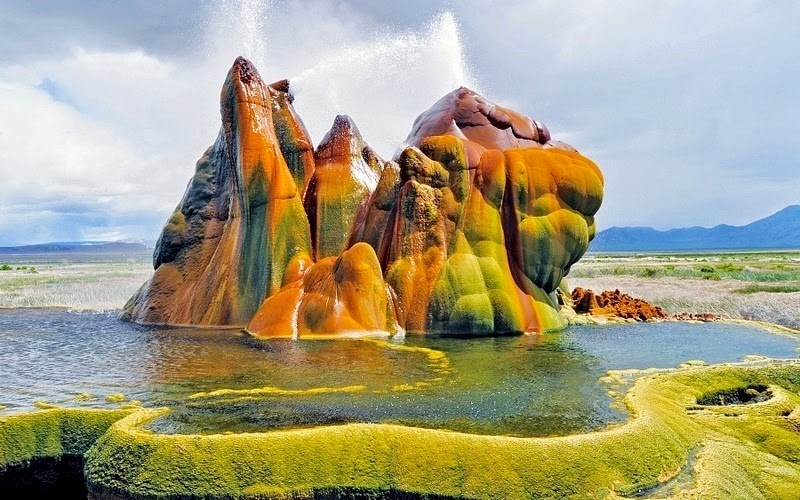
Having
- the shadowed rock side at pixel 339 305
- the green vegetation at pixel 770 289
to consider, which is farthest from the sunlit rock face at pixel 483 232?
the green vegetation at pixel 770 289

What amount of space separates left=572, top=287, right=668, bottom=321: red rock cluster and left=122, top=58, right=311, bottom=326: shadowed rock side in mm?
14365

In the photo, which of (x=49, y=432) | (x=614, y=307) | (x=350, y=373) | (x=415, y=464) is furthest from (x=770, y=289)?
(x=49, y=432)

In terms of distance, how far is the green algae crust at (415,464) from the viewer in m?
9.63

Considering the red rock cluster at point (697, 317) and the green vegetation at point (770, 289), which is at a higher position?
the green vegetation at point (770, 289)

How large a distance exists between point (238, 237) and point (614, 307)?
18655mm

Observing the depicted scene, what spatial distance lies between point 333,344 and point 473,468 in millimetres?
11994

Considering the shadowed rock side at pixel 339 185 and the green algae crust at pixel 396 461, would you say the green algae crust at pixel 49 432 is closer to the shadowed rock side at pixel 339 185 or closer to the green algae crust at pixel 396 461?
the green algae crust at pixel 396 461

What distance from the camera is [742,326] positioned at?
27859 mm

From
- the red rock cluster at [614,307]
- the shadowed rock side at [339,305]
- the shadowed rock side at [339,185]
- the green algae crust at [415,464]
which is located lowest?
the green algae crust at [415,464]

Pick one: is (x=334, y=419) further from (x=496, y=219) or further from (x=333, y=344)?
(x=496, y=219)

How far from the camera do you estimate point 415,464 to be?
10.1 m

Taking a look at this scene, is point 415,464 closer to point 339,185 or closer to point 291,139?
point 339,185

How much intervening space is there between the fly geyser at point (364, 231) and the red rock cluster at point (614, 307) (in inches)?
157

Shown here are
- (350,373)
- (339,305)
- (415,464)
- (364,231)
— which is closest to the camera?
(415,464)
